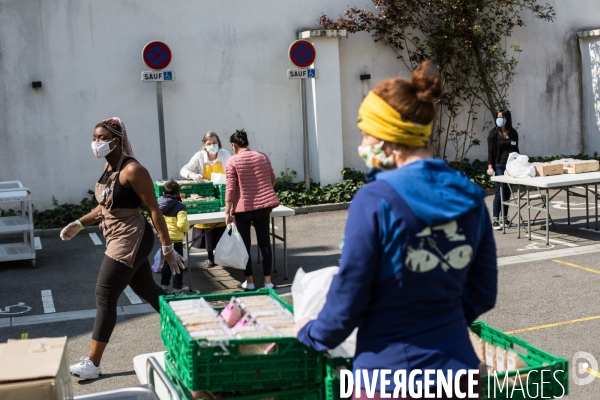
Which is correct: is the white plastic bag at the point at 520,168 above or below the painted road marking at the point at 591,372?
above

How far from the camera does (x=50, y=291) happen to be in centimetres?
868

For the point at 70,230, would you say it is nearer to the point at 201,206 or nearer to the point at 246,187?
the point at 246,187

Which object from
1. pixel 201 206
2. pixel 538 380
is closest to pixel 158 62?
pixel 201 206

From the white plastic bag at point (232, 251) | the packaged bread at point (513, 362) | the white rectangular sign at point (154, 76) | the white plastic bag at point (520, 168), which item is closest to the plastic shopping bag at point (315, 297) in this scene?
the packaged bread at point (513, 362)

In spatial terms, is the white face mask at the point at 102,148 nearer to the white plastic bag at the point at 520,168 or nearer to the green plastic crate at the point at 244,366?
the green plastic crate at the point at 244,366

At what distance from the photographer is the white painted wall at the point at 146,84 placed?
42.5 feet

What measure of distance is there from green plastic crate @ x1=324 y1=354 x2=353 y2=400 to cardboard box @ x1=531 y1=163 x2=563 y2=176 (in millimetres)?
8554

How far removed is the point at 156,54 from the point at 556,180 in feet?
21.9

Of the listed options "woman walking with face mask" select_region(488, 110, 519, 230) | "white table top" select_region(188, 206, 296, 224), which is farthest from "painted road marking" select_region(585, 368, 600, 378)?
"woman walking with face mask" select_region(488, 110, 519, 230)

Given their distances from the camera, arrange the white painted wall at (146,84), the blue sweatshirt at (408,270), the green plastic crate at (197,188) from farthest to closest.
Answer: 1. the white painted wall at (146,84)
2. the green plastic crate at (197,188)
3. the blue sweatshirt at (408,270)

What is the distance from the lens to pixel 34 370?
258 cm

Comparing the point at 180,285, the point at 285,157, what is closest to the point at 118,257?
the point at 180,285

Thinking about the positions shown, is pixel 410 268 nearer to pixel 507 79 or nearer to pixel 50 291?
pixel 50 291

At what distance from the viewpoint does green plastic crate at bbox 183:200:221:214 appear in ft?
28.8
